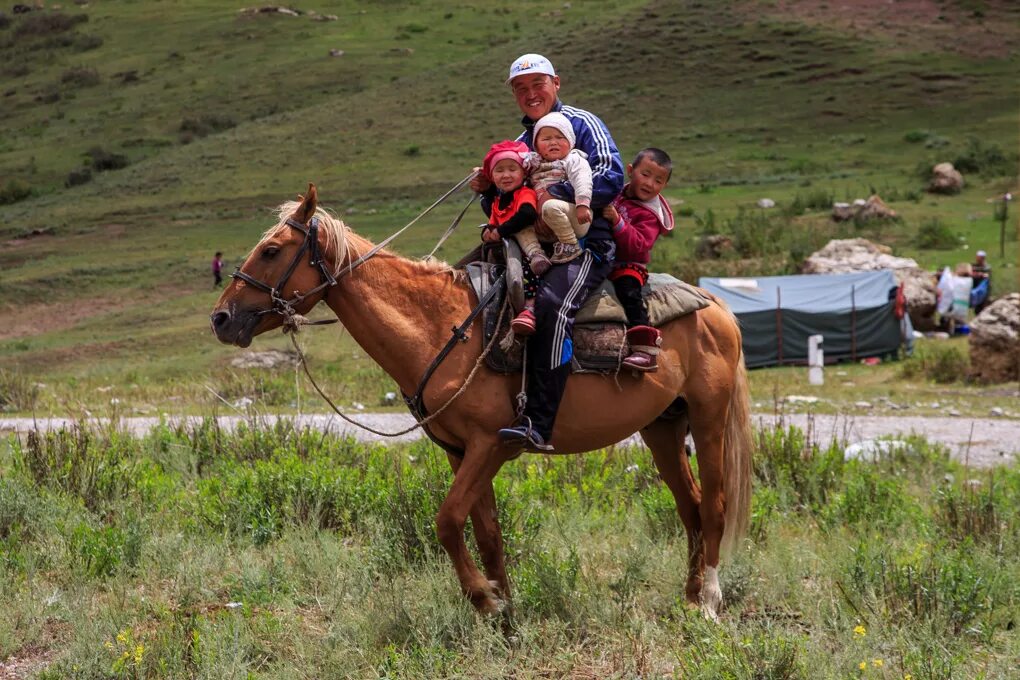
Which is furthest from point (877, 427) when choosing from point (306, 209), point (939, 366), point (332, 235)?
point (306, 209)

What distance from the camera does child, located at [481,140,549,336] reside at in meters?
6.00

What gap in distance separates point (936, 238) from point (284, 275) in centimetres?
2892

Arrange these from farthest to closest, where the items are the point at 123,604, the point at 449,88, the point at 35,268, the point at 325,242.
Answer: the point at 449,88, the point at 35,268, the point at 123,604, the point at 325,242

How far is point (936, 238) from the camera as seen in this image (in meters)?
31.5

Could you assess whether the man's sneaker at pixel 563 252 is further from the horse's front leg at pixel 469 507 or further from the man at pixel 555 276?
the horse's front leg at pixel 469 507

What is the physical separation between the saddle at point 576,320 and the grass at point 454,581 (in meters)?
1.30

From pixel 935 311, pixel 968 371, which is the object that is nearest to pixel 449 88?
pixel 935 311

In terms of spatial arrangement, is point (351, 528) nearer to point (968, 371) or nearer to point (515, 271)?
point (515, 271)

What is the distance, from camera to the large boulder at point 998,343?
18641 millimetres

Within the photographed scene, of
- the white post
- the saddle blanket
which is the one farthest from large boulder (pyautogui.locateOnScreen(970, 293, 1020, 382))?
the saddle blanket

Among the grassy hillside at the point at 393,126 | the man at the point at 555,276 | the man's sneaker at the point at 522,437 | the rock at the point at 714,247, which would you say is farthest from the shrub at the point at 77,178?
the man's sneaker at the point at 522,437

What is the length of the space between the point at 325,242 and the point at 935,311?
21.2 m

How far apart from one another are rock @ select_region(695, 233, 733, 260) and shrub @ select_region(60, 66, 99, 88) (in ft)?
168

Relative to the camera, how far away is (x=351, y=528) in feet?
27.2
